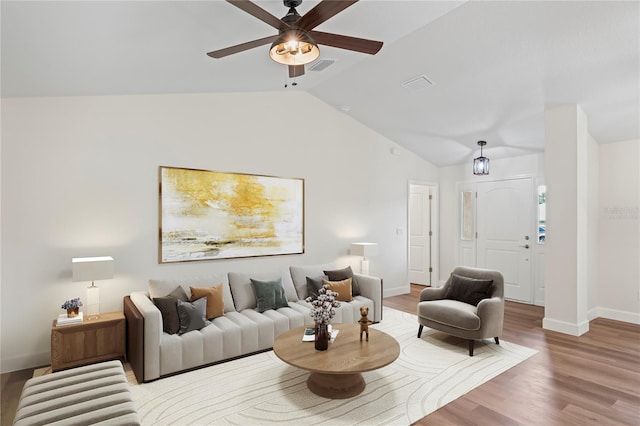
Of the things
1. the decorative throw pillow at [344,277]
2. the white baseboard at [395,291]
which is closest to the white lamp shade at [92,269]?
the decorative throw pillow at [344,277]

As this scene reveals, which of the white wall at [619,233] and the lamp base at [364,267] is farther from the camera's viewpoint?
the lamp base at [364,267]

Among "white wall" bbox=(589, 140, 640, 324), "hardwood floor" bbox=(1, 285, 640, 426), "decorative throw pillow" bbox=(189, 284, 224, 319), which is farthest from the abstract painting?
"white wall" bbox=(589, 140, 640, 324)

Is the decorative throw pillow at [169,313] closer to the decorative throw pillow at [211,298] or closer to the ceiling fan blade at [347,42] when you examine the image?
the decorative throw pillow at [211,298]

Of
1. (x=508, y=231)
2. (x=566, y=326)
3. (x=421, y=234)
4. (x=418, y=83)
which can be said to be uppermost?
(x=418, y=83)

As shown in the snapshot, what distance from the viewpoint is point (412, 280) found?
25.4 ft

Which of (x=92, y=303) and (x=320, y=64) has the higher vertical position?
(x=320, y=64)

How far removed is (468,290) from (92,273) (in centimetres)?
406

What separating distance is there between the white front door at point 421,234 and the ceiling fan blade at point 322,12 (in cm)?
560

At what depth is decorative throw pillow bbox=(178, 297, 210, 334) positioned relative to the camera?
3.43m

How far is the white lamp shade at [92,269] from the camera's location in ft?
10.6

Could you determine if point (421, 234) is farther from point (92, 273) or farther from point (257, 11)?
point (257, 11)

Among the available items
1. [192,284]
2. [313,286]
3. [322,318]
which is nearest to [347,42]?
[322,318]

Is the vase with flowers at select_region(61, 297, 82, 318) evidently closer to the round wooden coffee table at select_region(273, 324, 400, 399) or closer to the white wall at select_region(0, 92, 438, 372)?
the white wall at select_region(0, 92, 438, 372)

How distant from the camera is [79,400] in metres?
1.95
